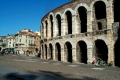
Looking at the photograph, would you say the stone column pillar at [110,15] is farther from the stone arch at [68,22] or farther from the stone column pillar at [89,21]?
the stone arch at [68,22]

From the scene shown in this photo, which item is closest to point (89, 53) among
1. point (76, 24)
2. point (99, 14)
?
point (76, 24)

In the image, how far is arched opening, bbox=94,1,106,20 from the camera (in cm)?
2389

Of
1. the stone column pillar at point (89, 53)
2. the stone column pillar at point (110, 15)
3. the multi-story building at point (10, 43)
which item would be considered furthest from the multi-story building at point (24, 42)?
the stone column pillar at point (110, 15)

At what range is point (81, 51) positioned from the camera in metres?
26.5

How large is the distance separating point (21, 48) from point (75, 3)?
55.4 m

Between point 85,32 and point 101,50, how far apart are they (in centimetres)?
324

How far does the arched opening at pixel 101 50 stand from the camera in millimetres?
23281

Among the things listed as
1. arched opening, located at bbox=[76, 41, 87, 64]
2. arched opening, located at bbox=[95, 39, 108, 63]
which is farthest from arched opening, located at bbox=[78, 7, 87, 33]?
arched opening, located at bbox=[95, 39, 108, 63]

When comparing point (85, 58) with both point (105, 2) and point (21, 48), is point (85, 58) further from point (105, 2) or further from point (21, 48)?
point (21, 48)

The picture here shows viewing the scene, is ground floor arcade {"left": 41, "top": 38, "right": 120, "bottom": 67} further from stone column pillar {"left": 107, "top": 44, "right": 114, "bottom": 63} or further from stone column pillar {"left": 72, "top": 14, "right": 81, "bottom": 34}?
stone column pillar {"left": 72, "top": 14, "right": 81, "bottom": 34}

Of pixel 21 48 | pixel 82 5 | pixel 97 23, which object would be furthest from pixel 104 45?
pixel 21 48

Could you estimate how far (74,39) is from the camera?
1050 inches

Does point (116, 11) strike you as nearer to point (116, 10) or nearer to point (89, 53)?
point (116, 10)

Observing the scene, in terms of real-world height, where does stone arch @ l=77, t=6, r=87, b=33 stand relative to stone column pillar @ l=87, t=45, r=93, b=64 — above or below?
above
